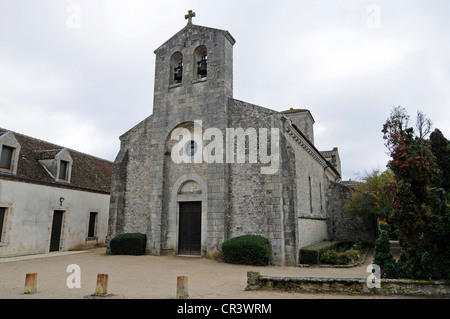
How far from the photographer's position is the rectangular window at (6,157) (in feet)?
50.8

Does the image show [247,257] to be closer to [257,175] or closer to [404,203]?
[257,175]

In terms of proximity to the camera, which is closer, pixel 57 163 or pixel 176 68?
pixel 176 68

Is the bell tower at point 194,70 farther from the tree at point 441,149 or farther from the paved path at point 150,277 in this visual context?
the tree at point 441,149

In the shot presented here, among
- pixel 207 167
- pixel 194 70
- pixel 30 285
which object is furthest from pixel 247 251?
pixel 194 70

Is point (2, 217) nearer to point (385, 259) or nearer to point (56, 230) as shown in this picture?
point (56, 230)

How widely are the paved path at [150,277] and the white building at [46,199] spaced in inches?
100

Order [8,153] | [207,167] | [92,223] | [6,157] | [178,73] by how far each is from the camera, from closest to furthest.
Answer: [207,167]
[6,157]
[8,153]
[178,73]
[92,223]

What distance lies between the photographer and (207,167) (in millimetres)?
14914

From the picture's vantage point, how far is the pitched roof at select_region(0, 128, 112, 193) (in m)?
16.9

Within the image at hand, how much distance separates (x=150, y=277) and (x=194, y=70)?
437 inches

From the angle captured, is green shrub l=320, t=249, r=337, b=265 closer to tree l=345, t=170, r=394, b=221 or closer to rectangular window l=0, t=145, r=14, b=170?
tree l=345, t=170, r=394, b=221

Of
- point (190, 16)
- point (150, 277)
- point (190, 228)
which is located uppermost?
point (190, 16)

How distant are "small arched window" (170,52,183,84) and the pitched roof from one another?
8706 millimetres

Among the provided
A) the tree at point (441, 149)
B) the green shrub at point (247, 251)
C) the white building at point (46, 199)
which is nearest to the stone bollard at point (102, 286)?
the green shrub at point (247, 251)
